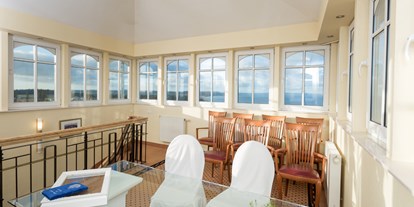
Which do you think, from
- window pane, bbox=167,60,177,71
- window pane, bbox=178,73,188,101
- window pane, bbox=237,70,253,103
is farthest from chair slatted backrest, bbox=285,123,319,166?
window pane, bbox=167,60,177,71

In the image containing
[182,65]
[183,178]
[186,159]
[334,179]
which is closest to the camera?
[183,178]

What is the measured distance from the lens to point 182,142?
2.37 m

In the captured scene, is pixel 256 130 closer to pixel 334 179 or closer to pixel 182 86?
pixel 334 179

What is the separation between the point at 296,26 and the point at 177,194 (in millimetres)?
3449

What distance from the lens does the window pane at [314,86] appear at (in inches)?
163

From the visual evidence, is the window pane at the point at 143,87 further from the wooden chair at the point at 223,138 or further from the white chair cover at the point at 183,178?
the white chair cover at the point at 183,178

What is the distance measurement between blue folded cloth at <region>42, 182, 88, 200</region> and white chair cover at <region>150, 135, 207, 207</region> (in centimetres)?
71

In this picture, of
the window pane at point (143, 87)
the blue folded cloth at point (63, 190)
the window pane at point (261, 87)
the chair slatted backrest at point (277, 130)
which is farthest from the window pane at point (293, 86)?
the blue folded cloth at point (63, 190)

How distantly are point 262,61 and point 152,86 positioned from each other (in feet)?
9.90

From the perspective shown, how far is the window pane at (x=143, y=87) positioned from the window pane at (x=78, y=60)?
1584 mm

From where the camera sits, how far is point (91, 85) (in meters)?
5.16

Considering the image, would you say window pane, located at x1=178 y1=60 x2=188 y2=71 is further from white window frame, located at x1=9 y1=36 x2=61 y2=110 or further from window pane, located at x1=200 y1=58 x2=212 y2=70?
white window frame, located at x1=9 y1=36 x2=61 y2=110

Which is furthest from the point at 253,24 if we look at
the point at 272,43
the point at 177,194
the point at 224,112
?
the point at 177,194

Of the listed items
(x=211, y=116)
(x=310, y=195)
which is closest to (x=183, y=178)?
(x=310, y=195)
